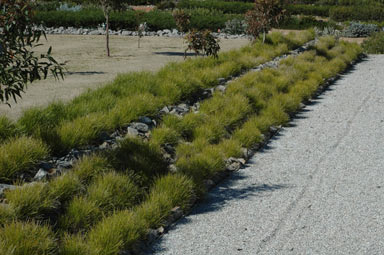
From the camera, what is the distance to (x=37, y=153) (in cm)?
555

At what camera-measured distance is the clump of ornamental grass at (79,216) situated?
4602 mm

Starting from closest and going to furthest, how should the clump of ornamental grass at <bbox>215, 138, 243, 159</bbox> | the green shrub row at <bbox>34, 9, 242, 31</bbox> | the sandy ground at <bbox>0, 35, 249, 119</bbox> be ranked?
1. the clump of ornamental grass at <bbox>215, 138, 243, 159</bbox>
2. the sandy ground at <bbox>0, 35, 249, 119</bbox>
3. the green shrub row at <bbox>34, 9, 242, 31</bbox>

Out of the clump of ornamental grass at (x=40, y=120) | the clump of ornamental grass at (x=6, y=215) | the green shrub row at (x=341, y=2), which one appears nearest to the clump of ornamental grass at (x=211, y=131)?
the clump of ornamental grass at (x=40, y=120)

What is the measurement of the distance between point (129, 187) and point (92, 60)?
1257 centimetres

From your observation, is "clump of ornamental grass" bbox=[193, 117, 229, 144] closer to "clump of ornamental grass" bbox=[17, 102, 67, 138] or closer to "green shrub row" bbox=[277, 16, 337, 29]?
"clump of ornamental grass" bbox=[17, 102, 67, 138]

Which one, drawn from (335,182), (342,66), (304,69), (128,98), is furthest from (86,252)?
(342,66)

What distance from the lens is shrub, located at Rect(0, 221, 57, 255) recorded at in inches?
154

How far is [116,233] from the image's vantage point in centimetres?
442

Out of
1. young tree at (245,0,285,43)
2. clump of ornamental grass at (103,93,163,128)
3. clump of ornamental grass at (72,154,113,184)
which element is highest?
young tree at (245,0,285,43)

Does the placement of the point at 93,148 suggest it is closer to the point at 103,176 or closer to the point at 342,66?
the point at 103,176

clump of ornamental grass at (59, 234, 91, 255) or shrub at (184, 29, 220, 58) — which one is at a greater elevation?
shrub at (184, 29, 220, 58)

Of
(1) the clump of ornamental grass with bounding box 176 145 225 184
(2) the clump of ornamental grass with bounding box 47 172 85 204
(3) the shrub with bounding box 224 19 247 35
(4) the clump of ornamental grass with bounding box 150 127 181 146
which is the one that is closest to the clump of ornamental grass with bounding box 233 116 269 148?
(1) the clump of ornamental grass with bounding box 176 145 225 184

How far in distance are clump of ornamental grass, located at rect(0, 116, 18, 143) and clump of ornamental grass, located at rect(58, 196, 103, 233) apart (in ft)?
5.31

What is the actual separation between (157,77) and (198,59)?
2.32m
